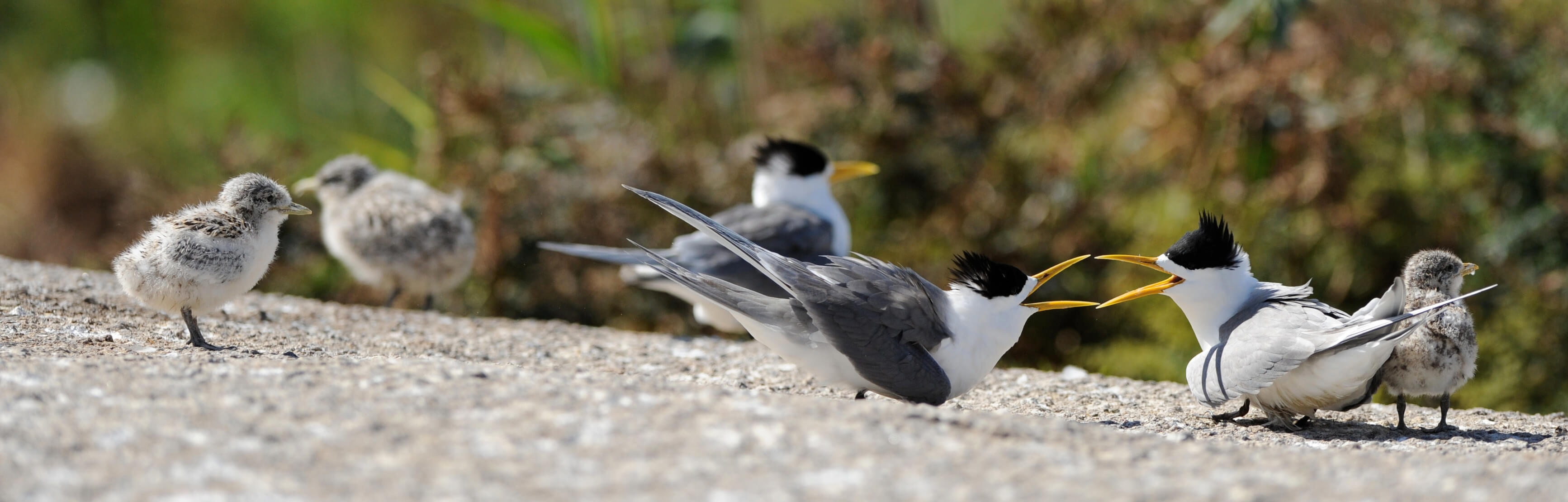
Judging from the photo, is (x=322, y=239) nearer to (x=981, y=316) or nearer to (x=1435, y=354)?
(x=981, y=316)

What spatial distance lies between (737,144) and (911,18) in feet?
4.96

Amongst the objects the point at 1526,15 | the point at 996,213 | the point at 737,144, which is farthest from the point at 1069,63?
the point at 1526,15

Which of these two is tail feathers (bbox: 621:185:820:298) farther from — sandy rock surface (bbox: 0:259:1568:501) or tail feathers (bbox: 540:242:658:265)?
tail feathers (bbox: 540:242:658:265)

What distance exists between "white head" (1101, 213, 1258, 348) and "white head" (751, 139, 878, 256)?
212 cm

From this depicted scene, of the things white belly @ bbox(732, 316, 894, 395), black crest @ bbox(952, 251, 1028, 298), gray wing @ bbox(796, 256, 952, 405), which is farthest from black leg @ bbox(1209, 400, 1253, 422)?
white belly @ bbox(732, 316, 894, 395)

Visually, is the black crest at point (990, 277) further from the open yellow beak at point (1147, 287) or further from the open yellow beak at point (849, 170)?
the open yellow beak at point (849, 170)

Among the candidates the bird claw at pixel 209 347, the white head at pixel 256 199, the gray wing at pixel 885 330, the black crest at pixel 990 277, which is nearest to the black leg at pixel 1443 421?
the black crest at pixel 990 277

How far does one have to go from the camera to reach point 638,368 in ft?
13.9

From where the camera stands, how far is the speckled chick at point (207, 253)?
3.53 m

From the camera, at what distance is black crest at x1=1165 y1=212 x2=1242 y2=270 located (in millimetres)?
3572

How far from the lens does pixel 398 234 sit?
5.12 meters

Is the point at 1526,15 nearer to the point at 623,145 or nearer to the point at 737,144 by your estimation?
the point at 737,144

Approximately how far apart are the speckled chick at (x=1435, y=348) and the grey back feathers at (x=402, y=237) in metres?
3.59

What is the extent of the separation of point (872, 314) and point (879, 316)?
0.07ft
